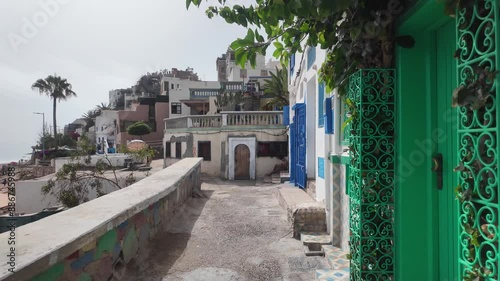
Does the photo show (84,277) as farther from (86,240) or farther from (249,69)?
(249,69)

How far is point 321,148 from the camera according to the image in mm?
5719

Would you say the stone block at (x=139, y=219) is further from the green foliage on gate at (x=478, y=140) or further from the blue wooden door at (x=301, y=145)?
the blue wooden door at (x=301, y=145)

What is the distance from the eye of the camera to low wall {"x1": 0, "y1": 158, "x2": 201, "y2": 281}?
198 centimetres

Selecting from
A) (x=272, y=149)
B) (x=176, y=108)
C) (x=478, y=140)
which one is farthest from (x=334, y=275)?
(x=176, y=108)

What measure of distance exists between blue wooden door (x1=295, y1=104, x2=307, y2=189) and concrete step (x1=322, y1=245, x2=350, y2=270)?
377 cm

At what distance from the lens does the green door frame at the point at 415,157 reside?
7.77 feet

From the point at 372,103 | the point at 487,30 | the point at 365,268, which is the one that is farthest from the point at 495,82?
the point at 365,268

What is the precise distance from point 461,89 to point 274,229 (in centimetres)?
461

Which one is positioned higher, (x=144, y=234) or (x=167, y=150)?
(x=167, y=150)

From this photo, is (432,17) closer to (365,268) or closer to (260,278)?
(365,268)

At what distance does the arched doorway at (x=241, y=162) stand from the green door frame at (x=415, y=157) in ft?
44.1

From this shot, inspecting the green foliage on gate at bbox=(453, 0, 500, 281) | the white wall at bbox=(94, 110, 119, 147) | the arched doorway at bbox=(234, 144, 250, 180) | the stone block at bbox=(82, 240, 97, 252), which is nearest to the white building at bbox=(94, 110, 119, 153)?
the white wall at bbox=(94, 110, 119, 147)

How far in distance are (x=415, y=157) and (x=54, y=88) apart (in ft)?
151

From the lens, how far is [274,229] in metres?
5.62
